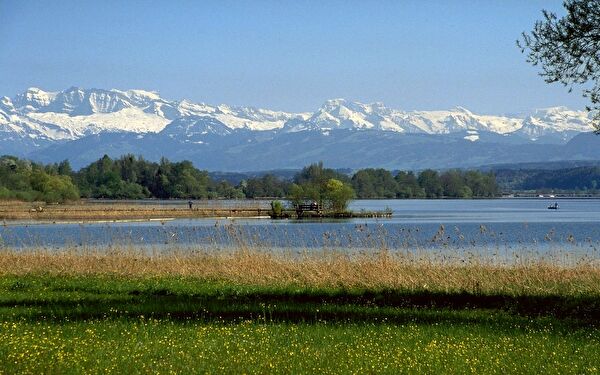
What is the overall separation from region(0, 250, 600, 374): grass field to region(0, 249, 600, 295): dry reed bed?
7 cm

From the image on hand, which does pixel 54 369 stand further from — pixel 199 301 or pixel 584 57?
pixel 584 57

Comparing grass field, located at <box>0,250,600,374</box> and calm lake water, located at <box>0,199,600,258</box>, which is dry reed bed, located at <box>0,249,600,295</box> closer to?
grass field, located at <box>0,250,600,374</box>

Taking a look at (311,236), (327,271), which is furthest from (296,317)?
(311,236)

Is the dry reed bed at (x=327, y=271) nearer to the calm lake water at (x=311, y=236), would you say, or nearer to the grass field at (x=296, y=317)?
the grass field at (x=296, y=317)

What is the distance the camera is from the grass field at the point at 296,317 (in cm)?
1503

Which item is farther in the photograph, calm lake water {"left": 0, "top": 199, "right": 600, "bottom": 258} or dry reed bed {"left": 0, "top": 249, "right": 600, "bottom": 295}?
calm lake water {"left": 0, "top": 199, "right": 600, "bottom": 258}

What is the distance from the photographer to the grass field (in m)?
15.0

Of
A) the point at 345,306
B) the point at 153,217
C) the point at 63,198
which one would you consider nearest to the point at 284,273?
the point at 345,306

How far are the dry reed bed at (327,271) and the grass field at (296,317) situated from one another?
0.23 feet

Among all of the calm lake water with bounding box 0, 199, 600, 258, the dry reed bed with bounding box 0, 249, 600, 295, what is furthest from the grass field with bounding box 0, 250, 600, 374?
the calm lake water with bounding box 0, 199, 600, 258

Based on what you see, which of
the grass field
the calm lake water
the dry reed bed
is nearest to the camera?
the grass field

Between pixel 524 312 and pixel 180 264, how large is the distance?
14.8 meters

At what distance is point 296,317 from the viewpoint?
19.9 metres

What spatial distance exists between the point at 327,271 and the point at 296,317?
858cm
